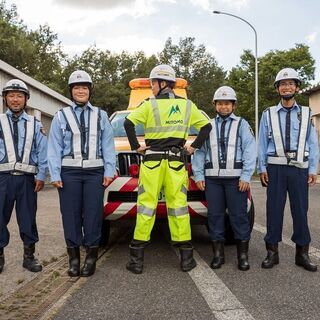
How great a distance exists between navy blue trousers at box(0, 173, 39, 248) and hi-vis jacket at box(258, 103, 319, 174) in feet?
8.39

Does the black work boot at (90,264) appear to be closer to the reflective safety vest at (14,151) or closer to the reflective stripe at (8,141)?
the reflective safety vest at (14,151)

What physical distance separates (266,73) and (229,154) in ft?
129

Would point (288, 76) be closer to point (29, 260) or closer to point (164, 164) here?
point (164, 164)

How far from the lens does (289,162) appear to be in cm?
530

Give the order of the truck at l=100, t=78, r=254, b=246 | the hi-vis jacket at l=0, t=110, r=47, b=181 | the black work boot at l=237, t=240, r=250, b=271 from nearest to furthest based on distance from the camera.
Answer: the hi-vis jacket at l=0, t=110, r=47, b=181 → the black work boot at l=237, t=240, r=250, b=271 → the truck at l=100, t=78, r=254, b=246

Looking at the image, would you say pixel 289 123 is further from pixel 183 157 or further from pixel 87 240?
pixel 87 240

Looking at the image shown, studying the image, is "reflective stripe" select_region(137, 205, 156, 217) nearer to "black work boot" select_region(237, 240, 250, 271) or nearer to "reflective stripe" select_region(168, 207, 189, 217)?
"reflective stripe" select_region(168, 207, 189, 217)

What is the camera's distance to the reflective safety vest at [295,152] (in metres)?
5.29

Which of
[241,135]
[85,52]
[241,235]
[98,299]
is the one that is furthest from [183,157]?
[85,52]

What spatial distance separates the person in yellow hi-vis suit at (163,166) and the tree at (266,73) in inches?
1462

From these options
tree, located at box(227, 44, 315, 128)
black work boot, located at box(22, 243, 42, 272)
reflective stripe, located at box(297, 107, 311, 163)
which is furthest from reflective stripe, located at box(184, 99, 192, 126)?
tree, located at box(227, 44, 315, 128)

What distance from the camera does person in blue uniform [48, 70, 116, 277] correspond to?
508 cm

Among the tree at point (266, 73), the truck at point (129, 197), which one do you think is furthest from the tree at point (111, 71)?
the truck at point (129, 197)

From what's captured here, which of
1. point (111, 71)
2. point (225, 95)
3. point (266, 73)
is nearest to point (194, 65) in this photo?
point (111, 71)
